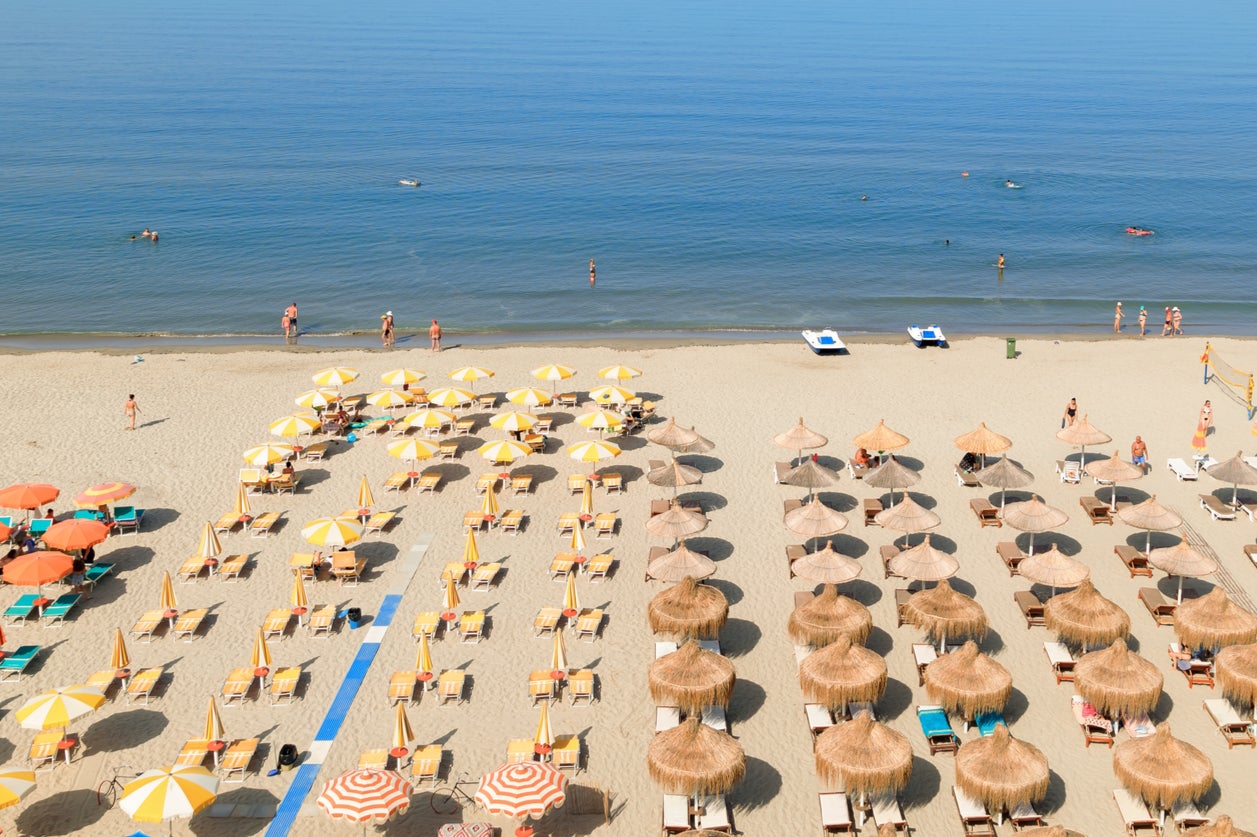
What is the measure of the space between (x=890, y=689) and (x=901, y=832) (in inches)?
141

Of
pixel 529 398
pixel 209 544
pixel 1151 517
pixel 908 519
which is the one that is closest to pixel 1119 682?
pixel 908 519

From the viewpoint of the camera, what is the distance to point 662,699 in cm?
1672

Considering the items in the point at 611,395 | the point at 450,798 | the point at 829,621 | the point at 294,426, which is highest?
the point at 611,395

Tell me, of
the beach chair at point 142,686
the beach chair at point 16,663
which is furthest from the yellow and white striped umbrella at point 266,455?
the beach chair at point 142,686

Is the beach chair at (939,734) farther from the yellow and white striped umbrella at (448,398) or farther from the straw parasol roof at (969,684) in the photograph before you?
the yellow and white striped umbrella at (448,398)

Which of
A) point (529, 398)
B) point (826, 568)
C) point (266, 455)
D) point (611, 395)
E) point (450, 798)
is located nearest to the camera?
point (450, 798)

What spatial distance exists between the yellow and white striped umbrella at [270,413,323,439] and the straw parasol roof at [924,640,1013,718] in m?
17.1

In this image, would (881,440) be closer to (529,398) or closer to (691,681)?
(529,398)

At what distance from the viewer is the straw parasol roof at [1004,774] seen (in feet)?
47.7

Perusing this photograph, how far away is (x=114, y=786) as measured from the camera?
16.0 metres

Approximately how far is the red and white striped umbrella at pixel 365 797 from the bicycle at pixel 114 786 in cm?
363

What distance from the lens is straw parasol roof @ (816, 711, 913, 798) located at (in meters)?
14.7

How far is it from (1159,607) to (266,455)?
64.8ft

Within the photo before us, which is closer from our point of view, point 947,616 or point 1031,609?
point 947,616
